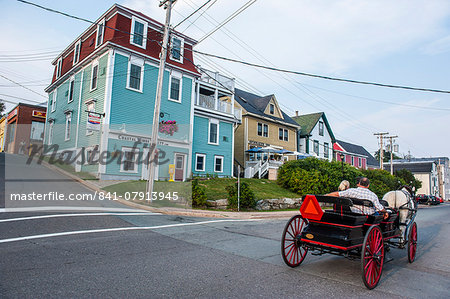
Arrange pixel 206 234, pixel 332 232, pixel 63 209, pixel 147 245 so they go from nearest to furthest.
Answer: pixel 332 232 < pixel 147 245 < pixel 206 234 < pixel 63 209

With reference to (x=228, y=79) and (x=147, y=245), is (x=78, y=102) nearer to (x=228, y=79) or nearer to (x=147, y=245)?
(x=228, y=79)

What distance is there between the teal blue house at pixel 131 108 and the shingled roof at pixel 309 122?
17208 mm

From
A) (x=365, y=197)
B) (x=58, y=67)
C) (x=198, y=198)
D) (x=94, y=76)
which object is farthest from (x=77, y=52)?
(x=365, y=197)

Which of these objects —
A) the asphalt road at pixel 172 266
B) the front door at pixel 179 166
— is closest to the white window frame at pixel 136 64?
the front door at pixel 179 166

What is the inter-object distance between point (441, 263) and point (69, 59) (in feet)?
96.2

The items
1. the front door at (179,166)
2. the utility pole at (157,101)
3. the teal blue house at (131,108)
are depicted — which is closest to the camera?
the utility pole at (157,101)

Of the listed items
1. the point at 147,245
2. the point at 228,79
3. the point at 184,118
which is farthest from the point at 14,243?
the point at 228,79

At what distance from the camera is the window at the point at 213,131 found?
26.2 meters

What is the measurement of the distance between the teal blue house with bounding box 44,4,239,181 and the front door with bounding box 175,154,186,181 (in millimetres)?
81

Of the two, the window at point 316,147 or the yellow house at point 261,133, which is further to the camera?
the window at point 316,147

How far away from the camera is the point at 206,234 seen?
8.30 metres

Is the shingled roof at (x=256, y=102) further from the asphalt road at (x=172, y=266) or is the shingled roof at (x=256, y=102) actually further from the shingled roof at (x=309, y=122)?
the asphalt road at (x=172, y=266)

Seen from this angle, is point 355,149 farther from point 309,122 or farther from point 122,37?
point 122,37

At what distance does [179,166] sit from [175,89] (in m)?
6.07
